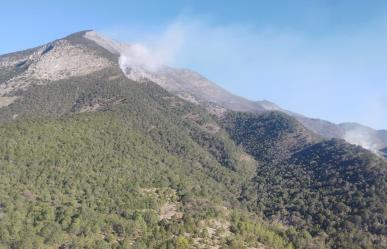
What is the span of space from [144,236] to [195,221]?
14928 mm

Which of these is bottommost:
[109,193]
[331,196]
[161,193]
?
[109,193]

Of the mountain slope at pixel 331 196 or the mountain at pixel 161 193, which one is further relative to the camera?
the mountain slope at pixel 331 196

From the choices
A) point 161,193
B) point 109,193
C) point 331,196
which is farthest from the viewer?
point 331,196

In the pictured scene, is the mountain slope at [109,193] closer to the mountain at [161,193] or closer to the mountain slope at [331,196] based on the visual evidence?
the mountain at [161,193]

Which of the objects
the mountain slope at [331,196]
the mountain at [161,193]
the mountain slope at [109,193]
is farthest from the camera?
the mountain slope at [331,196]

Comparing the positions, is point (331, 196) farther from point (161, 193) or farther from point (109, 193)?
point (109, 193)

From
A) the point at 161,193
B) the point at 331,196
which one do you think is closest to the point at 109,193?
the point at 161,193

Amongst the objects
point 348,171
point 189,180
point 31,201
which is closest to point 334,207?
point 348,171

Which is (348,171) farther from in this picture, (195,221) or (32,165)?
(32,165)

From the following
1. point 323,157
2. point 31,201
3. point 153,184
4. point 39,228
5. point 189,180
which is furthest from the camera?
point 323,157

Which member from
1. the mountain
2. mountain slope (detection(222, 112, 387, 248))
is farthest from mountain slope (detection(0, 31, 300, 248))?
mountain slope (detection(222, 112, 387, 248))

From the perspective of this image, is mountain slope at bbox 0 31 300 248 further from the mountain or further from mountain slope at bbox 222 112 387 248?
mountain slope at bbox 222 112 387 248

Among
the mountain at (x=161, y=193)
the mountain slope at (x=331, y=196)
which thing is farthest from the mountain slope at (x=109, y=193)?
the mountain slope at (x=331, y=196)

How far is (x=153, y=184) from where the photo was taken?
470ft
